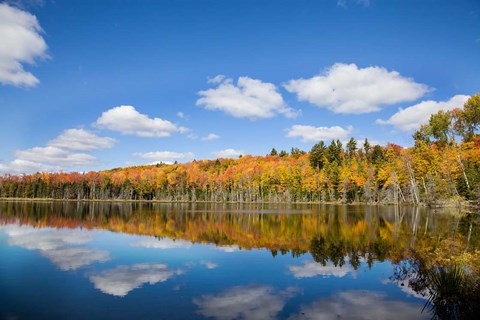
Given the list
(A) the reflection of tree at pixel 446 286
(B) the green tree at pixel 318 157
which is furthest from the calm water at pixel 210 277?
(B) the green tree at pixel 318 157

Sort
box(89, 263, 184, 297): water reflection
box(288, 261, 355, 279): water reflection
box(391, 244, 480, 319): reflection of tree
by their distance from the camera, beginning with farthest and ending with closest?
box(288, 261, 355, 279): water reflection
box(89, 263, 184, 297): water reflection
box(391, 244, 480, 319): reflection of tree

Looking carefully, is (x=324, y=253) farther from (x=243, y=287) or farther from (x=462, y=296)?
(x=462, y=296)

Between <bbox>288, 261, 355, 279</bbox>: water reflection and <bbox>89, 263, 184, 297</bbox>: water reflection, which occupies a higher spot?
<bbox>89, 263, 184, 297</bbox>: water reflection

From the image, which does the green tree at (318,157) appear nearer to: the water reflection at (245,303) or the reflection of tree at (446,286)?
the reflection of tree at (446,286)

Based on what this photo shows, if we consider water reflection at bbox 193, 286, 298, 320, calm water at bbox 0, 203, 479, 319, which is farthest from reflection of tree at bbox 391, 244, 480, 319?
water reflection at bbox 193, 286, 298, 320

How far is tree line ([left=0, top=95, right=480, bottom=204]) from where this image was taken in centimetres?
6512

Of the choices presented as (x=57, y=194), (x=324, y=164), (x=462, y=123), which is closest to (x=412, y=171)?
(x=462, y=123)

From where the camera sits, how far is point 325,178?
108 meters

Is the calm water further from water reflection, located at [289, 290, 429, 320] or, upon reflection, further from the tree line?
the tree line

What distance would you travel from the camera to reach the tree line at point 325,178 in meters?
65.1

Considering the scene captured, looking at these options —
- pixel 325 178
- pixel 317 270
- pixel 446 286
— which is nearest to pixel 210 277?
pixel 317 270

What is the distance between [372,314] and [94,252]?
1680 cm

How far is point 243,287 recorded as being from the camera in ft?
46.2

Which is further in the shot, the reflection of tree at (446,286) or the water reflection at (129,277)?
the water reflection at (129,277)
